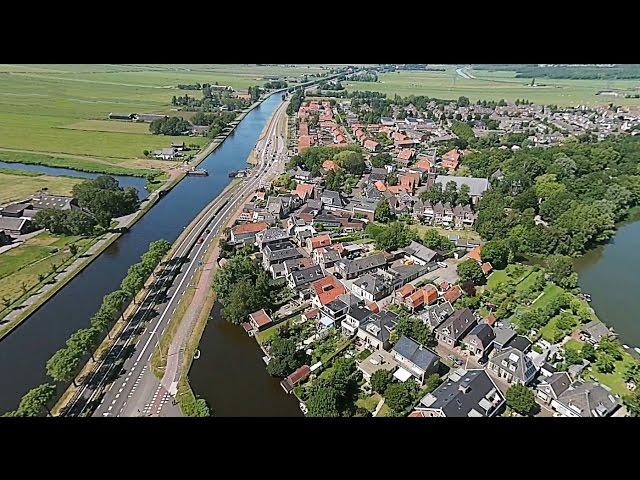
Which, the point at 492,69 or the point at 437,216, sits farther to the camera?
the point at 492,69

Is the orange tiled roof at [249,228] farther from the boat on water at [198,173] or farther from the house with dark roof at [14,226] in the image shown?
the boat on water at [198,173]

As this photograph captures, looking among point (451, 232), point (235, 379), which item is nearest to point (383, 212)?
point (451, 232)

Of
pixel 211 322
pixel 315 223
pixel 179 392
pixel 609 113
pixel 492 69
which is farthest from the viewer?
pixel 492 69

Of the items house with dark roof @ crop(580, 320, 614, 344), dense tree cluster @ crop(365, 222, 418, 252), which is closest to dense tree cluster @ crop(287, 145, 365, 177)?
dense tree cluster @ crop(365, 222, 418, 252)
